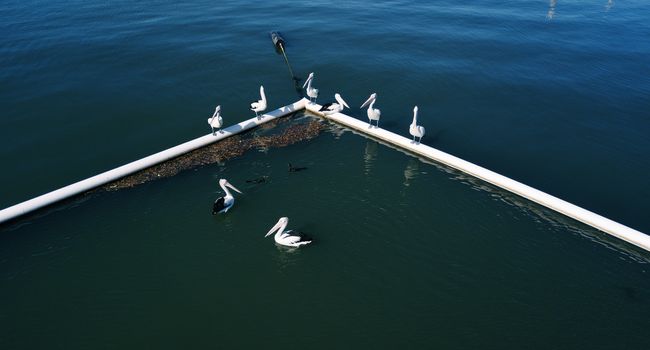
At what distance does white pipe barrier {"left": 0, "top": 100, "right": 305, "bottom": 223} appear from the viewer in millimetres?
17625

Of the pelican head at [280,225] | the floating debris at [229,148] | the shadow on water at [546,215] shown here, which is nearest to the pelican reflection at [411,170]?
the shadow on water at [546,215]

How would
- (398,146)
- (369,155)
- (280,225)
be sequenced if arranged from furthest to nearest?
(398,146)
(369,155)
(280,225)

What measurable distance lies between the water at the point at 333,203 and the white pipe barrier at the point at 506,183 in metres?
0.43

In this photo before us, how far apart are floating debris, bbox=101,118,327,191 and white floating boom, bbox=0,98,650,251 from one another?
0.92 feet

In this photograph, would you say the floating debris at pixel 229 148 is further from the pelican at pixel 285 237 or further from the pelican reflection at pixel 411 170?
the pelican at pixel 285 237

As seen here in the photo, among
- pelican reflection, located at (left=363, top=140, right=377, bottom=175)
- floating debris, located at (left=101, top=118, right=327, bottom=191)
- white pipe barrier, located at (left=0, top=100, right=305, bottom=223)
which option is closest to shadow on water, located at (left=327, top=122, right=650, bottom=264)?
pelican reflection, located at (left=363, top=140, right=377, bottom=175)

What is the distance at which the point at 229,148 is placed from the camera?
22.3 metres

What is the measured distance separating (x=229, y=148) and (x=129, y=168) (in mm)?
4874

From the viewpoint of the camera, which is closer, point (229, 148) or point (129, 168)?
point (129, 168)

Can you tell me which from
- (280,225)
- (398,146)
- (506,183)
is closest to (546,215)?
(506,183)

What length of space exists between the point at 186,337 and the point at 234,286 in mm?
2297

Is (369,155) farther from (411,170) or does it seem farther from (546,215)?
(546,215)

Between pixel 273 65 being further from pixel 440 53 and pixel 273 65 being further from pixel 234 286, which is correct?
pixel 234 286

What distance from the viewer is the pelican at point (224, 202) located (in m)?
17.4
